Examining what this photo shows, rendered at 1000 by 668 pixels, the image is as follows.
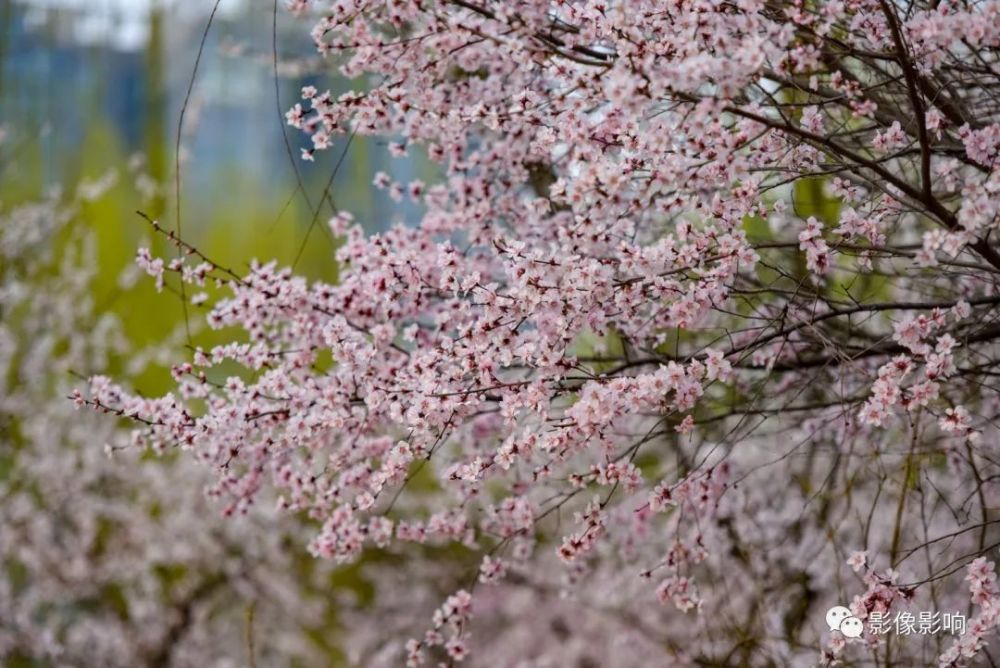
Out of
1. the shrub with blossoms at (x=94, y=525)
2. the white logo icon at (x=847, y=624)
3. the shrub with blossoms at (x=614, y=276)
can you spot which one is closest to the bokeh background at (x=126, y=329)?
the shrub with blossoms at (x=94, y=525)

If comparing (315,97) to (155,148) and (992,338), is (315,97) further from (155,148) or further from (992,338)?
(155,148)

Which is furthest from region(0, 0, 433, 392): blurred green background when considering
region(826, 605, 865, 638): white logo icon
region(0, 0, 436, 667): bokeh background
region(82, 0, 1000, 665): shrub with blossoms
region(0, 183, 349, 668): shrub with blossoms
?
region(826, 605, 865, 638): white logo icon

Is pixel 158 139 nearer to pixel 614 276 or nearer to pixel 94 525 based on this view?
pixel 94 525

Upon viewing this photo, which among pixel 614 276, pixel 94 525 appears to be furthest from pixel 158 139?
pixel 614 276

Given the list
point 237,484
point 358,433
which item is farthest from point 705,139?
point 237,484

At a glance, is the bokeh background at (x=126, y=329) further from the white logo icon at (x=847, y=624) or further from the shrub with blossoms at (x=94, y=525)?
the white logo icon at (x=847, y=624)

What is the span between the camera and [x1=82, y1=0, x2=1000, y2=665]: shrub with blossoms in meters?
2.59

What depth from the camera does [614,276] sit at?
2975 millimetres

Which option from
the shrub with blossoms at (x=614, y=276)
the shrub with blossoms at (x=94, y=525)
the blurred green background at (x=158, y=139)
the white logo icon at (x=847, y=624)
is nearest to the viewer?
the shrub with blossoms at (x=614, y=276)

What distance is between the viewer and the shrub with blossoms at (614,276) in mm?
2588

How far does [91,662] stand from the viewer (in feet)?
27.3

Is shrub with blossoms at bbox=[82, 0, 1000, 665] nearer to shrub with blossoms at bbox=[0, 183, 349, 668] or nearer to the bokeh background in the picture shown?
the bokeh background

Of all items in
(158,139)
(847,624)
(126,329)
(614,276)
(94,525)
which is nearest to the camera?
(614,276)

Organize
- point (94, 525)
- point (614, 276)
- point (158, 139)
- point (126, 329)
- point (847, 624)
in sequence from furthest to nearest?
point (158, 139), point (126, 329), point (94, 525), point (847, 624), point (614, 276)
